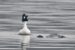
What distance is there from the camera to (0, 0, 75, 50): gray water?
42.0 ft

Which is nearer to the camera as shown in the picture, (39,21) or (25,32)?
(25,32)

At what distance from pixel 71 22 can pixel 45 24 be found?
1410 millimetres

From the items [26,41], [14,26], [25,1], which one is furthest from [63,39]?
[25,1]

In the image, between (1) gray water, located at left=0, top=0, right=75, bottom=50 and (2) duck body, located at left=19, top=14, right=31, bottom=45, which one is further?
(2) duck body, located at left=19, top=14, right=31, bottom=45

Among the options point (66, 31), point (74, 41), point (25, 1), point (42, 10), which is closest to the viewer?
point (74, 41)

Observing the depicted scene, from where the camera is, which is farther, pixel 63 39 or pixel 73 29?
pixel 73 29

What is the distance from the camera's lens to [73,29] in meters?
16.3

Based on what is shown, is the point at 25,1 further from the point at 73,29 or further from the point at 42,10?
the point at 73,29

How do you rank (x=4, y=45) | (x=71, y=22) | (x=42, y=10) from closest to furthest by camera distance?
(x=4, y=45) → (x=71, y=22) → (x=42, y=10)

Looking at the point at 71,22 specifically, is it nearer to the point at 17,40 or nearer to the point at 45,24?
the point at 45,24

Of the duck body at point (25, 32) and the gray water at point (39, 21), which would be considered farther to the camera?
the duck body at point (25, 32)

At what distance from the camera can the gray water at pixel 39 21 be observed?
12812mm

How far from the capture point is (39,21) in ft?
61.2

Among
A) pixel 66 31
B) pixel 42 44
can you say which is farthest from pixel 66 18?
pixel 42 44
